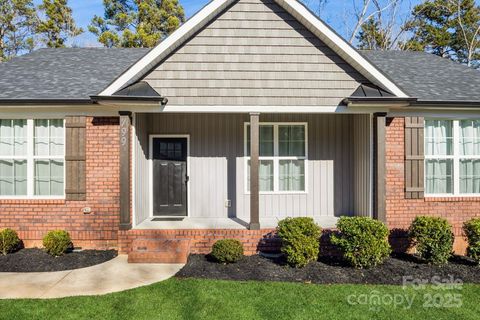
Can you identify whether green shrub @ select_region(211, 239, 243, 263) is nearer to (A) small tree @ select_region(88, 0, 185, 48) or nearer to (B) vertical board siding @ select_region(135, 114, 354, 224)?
(B) vertical board siding @ select_region(135, 114, 354, 224)

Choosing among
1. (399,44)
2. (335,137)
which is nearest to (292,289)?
(335,137)

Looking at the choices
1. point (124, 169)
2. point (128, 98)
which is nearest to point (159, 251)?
point (124, 169)

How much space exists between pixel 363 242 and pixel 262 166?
334cm

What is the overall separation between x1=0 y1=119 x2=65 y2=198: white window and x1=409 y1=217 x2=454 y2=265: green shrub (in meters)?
7.60

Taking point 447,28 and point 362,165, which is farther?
point 447,28

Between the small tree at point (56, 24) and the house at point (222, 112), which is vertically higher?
the small tree at point (56, 24)

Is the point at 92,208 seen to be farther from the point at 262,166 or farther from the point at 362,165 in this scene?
the point at 362,165

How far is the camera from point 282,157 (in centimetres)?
875

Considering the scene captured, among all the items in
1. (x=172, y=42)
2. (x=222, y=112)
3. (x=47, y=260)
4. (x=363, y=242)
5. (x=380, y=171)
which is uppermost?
(x=172, y=42)

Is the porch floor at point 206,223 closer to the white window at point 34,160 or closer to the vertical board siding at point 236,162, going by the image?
the vertical board siding at point 236,162

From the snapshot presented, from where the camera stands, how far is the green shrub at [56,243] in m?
6.80

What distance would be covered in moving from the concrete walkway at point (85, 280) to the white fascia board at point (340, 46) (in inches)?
216

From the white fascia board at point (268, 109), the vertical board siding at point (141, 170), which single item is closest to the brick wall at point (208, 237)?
the vertical board siding at point (141, 170)

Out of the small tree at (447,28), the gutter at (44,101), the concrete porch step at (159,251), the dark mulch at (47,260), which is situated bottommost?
the dark mulch at (47,260)
